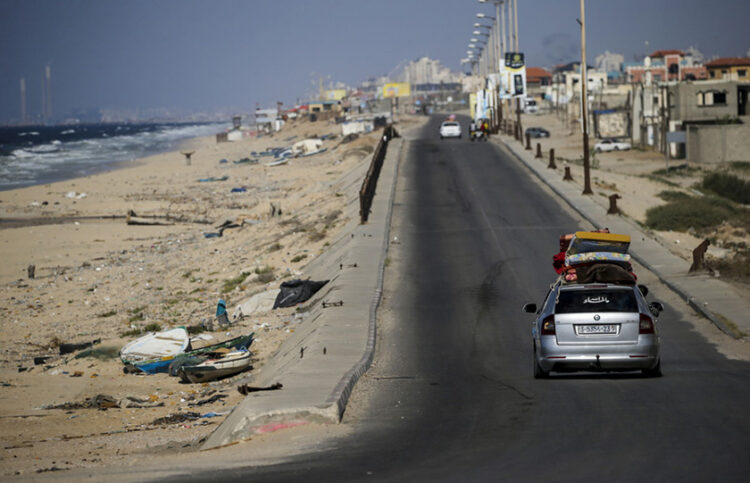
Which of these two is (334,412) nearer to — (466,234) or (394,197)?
(466,234)

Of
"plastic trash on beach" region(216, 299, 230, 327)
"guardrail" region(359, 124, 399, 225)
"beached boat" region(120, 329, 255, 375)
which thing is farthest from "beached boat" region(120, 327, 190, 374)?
"guardrail" region(359, 124, 399, 225)

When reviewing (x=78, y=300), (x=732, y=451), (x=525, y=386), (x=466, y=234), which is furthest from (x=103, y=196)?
(x=732, y=451)

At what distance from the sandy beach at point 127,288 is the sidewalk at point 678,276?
31.0ft

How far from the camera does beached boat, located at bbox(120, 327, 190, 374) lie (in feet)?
68.6

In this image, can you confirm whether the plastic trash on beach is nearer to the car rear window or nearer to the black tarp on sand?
the black tarp on sand

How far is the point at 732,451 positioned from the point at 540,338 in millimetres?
4761

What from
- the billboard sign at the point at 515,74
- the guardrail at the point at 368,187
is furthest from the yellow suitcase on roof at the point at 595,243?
the billboard sign at the point at 515,74

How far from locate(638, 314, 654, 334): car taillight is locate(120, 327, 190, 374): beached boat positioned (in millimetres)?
10930

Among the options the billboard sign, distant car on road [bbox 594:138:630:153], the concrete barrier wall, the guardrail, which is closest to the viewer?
the concrete barrier wall

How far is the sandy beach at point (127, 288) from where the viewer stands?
15492 mm

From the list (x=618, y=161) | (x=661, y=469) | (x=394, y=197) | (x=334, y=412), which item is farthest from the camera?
(x=618, y=161)

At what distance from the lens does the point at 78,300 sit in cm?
3247

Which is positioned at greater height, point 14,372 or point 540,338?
point 540,338

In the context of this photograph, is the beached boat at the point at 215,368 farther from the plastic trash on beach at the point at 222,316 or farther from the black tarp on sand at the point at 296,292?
the black tarp on sand at the point at 296,292
